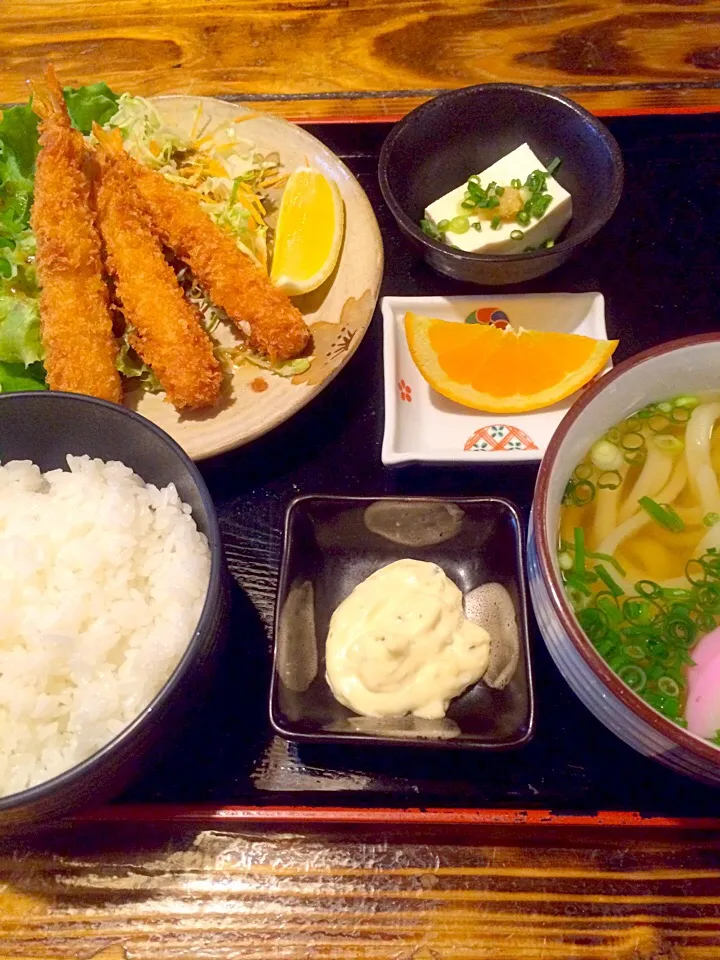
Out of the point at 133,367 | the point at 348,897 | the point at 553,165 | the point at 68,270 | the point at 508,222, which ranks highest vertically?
the point at 553,165

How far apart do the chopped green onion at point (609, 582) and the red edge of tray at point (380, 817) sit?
390 mm

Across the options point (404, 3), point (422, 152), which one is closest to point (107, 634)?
point (422, 152)

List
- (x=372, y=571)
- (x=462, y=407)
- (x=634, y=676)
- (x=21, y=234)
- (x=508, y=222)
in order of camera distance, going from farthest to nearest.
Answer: (x=21, y=234), (x=508, y=222), (x=462, y=407), (x=372, y=571), (x=634, y=676)

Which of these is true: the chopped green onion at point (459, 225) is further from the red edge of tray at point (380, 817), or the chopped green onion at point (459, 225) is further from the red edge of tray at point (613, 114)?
the red edge of tray at point (380, 817)

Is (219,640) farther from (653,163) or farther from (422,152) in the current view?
(653,163)

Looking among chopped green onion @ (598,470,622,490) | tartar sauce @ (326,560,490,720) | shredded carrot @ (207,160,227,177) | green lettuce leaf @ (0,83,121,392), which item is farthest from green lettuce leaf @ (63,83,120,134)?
chopped green onion @ (598,470,622,490)

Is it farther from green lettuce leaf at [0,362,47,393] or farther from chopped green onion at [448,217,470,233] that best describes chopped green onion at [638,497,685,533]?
green lettuce leaf at [0,362,47,393]

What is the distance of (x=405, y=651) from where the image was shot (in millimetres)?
1263

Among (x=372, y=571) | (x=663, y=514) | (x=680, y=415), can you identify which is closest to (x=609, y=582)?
(x=663, y=514)

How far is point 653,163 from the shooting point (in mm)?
2021

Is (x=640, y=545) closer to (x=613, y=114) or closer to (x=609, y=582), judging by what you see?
(x=609, y=582)

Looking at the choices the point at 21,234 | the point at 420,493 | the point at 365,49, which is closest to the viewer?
the point at 420,493

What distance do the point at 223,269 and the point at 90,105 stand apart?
2.60ft

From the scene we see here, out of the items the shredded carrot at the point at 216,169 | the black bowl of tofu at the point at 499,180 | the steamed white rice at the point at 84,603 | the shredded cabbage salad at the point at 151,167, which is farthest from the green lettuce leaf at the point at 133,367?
the black bowl of tofu at the point at 499,180
